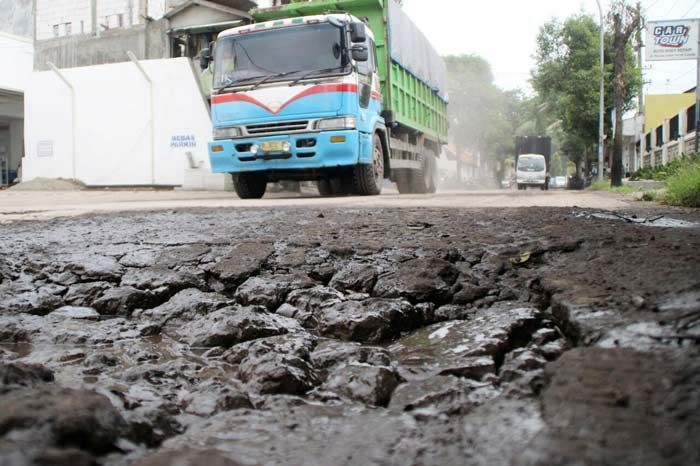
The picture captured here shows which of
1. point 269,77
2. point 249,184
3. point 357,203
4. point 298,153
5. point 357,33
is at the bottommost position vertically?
point 357,203

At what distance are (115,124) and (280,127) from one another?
1053cm

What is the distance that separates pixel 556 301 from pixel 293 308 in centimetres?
93

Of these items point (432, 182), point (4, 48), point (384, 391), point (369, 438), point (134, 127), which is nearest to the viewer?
point (369, 438)

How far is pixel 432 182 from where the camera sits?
12.7 metres

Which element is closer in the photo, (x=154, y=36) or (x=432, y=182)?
(x=432, y=182)

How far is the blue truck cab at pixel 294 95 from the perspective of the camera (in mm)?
7250

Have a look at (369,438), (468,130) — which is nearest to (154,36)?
(369,438)

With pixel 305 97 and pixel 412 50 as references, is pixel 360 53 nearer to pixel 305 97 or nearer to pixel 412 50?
pixel 305 97

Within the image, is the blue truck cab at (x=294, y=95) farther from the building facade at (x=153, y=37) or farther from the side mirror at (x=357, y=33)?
the building facade at (x=153, y=37)

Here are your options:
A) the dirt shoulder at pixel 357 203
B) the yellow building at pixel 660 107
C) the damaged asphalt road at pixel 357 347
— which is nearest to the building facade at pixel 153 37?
the dirt shoulder at pixel 357 203

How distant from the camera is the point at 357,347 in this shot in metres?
1.75

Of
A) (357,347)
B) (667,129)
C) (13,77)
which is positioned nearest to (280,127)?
(357,347)

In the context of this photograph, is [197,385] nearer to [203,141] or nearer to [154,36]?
[203,141]

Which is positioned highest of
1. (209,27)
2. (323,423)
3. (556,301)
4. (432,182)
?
(209,27)
